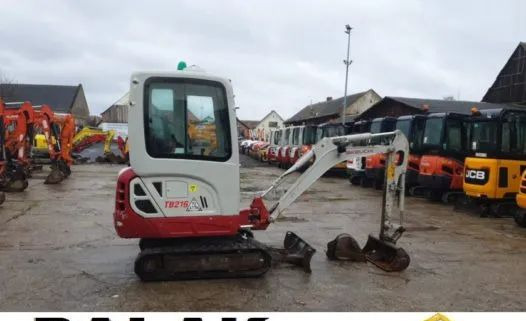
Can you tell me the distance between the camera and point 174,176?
18.5ft

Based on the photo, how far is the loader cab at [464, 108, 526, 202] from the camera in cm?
1097

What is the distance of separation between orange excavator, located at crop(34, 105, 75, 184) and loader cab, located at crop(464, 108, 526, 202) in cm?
1377

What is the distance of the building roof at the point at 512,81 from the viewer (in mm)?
38603

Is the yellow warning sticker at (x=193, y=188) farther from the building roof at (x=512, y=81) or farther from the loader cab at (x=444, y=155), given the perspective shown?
the building roof at (x=512, y=81)

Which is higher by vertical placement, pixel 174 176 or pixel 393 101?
pixel 393 101

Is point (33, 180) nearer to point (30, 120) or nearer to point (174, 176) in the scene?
point (30, 120)

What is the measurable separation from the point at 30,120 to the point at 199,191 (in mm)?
12586

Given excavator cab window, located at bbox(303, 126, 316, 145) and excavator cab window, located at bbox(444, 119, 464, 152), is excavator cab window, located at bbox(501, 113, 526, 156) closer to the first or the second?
excavator cab window, located at bbox(444, 119, 464, 152)

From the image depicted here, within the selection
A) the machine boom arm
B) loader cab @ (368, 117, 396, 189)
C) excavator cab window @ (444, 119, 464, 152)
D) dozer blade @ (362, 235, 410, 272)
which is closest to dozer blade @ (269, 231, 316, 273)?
the machine boom arm

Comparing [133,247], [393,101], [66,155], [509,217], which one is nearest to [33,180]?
[66,155]

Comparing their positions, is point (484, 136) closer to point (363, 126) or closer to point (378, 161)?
point (378, 161)

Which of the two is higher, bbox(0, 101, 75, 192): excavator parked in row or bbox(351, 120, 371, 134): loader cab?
bbox(351, 120, 371, 134): loader cab

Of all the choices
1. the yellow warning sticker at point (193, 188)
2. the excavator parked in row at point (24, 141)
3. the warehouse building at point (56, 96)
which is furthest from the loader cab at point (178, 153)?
the warehouse building at point (56, 96)

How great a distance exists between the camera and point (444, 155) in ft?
44.6
